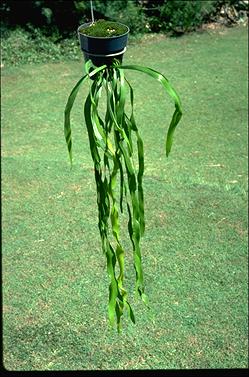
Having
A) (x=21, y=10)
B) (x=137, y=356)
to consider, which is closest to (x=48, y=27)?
(x=21, y=10)

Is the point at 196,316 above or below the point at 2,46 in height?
above

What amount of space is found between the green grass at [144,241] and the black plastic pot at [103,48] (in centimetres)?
113

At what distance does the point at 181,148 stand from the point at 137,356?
95.9 inches

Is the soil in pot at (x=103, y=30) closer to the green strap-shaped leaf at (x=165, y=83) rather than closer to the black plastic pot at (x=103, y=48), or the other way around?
the black plastic pot at (x=103, y=48)

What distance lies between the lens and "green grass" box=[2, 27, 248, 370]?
128 inches

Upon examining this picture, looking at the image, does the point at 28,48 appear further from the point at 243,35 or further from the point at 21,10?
the point at 243,35

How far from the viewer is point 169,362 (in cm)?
315

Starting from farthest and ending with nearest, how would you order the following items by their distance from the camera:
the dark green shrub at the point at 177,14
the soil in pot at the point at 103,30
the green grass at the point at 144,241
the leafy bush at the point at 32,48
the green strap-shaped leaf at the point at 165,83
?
1. the dark green shrub at the point at 177,14
2. the leafy bush at the point at 32,48
3. the green grass at the point at 144,241
4. the soil in pot at the point at 103,30
5. the green strap-shaped leaf at the point at 165,83

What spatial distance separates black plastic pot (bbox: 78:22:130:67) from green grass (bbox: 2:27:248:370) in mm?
1130

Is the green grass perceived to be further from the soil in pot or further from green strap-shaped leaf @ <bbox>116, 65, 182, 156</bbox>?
the soil in pot

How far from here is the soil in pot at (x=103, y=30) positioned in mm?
1521

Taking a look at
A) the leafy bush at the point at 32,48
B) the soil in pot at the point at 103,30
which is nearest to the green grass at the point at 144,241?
the leafy bush at the point at 32,48

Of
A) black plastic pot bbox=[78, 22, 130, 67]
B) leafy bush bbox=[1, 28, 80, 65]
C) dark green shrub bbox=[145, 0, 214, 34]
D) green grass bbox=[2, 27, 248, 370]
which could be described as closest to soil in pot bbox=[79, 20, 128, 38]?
black plastic pot bbox=[78, 22, 130, 67]

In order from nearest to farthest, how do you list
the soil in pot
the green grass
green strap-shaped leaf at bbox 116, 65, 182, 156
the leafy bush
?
green strap-shaped leaf at bbox 116, 65, 182, 156
the soil in pot
the green grass
the leafy bush
